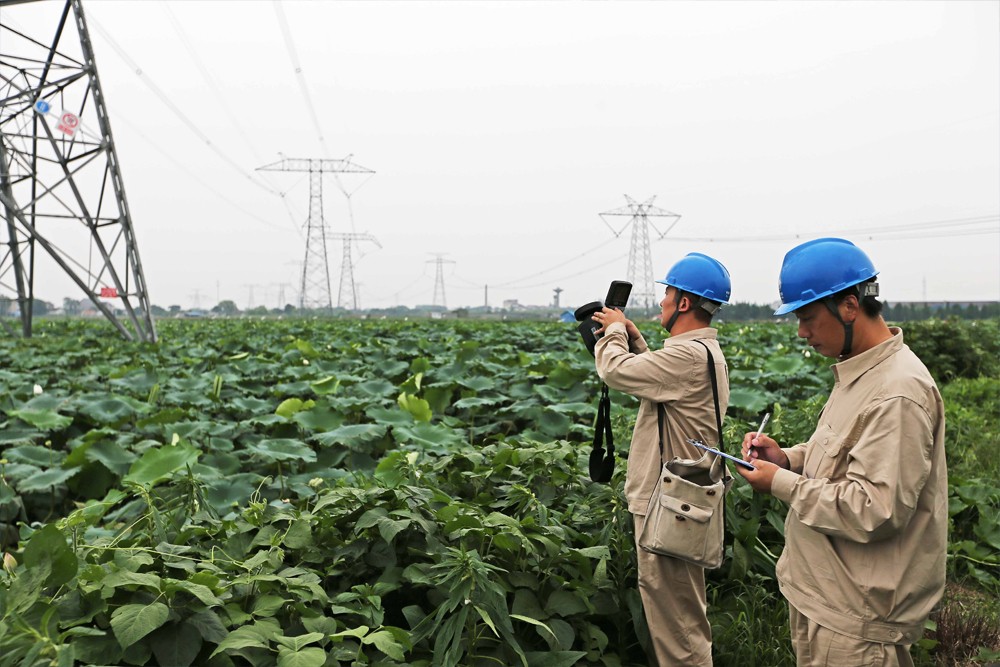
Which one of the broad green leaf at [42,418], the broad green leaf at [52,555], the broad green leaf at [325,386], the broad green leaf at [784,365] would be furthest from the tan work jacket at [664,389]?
the broad green leaf at [784,365]

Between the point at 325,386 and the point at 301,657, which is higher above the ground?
the point at 325,386

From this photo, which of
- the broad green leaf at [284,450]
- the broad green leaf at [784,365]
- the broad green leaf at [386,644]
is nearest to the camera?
the broad green leaf at [386,644]

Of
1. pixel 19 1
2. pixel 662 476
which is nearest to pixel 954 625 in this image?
pixel 662 476

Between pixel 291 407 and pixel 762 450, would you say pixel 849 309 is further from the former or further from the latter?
pixel 291 407

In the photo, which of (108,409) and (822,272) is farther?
(108,409)

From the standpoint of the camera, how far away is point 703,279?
8.81 ft

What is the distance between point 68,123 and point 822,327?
1564 centimetres

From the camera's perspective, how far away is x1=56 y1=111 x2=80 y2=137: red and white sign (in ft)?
45.0

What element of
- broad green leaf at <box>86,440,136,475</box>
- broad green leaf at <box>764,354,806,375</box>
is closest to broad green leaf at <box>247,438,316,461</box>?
broad green leaf at <box>86,440,136,475</box>

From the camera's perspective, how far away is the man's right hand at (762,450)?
2094 millimetres

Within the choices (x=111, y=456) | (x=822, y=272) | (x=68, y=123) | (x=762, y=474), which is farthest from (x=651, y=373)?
(x=68, y=123)

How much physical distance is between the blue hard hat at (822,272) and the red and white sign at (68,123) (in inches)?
610

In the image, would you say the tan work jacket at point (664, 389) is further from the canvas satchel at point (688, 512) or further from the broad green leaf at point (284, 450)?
the broad green leaf at point (284, 450)

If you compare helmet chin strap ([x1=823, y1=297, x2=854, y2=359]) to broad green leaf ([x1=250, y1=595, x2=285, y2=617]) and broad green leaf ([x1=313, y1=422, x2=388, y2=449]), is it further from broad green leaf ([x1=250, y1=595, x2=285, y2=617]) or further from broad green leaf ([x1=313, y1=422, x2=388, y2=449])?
broad green leaf ([x1=313, y1=422, x2=388, y2=449])
